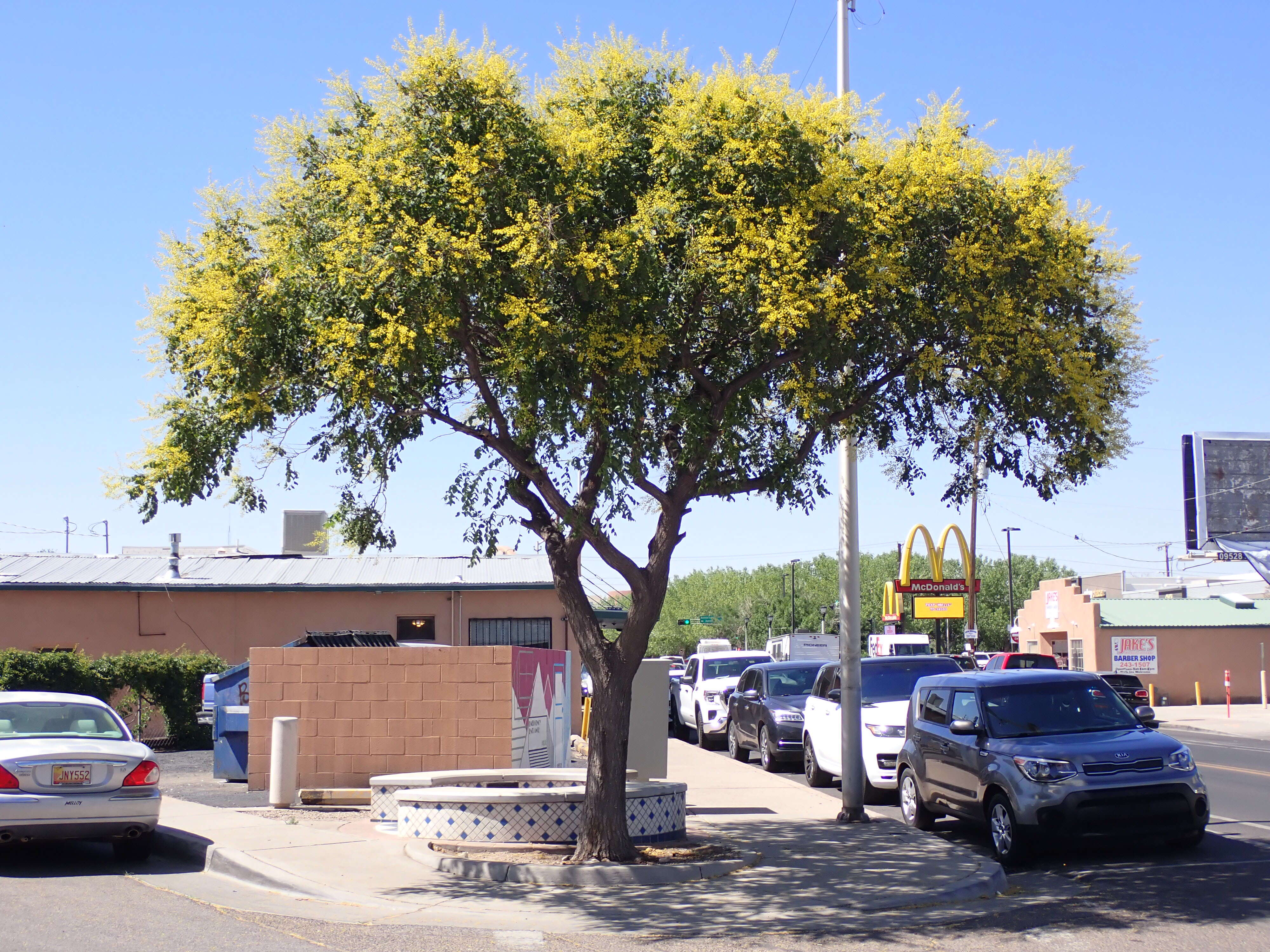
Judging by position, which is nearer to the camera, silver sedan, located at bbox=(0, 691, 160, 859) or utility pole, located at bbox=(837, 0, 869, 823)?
silver sedan, located at bbox=(0, 691, 160, 859)

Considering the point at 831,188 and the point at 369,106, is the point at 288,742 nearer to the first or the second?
the point at 369,106

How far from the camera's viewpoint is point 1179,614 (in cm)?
4919

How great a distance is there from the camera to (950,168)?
10.0 m

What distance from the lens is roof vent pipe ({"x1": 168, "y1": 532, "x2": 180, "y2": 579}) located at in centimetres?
2877

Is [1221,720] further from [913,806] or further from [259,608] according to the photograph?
[259,608]

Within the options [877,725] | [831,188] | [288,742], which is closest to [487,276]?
[831,188]

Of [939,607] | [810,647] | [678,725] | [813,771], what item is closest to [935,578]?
[939,607]

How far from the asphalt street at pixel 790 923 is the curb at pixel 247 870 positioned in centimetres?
30

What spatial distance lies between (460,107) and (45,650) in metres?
21.2

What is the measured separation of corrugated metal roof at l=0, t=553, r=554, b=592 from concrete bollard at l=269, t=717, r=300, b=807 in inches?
492

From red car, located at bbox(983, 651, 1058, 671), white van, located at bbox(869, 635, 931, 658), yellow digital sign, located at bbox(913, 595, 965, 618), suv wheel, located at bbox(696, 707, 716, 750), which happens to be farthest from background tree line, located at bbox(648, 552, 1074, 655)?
suv wheel, located at bbox(696, 707, 716, 750)

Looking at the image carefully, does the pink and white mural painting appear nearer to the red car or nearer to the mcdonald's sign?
the red car

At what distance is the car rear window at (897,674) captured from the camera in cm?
1605

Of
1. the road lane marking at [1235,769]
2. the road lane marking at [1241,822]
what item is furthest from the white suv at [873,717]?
the road lane marking at [1235,769]
